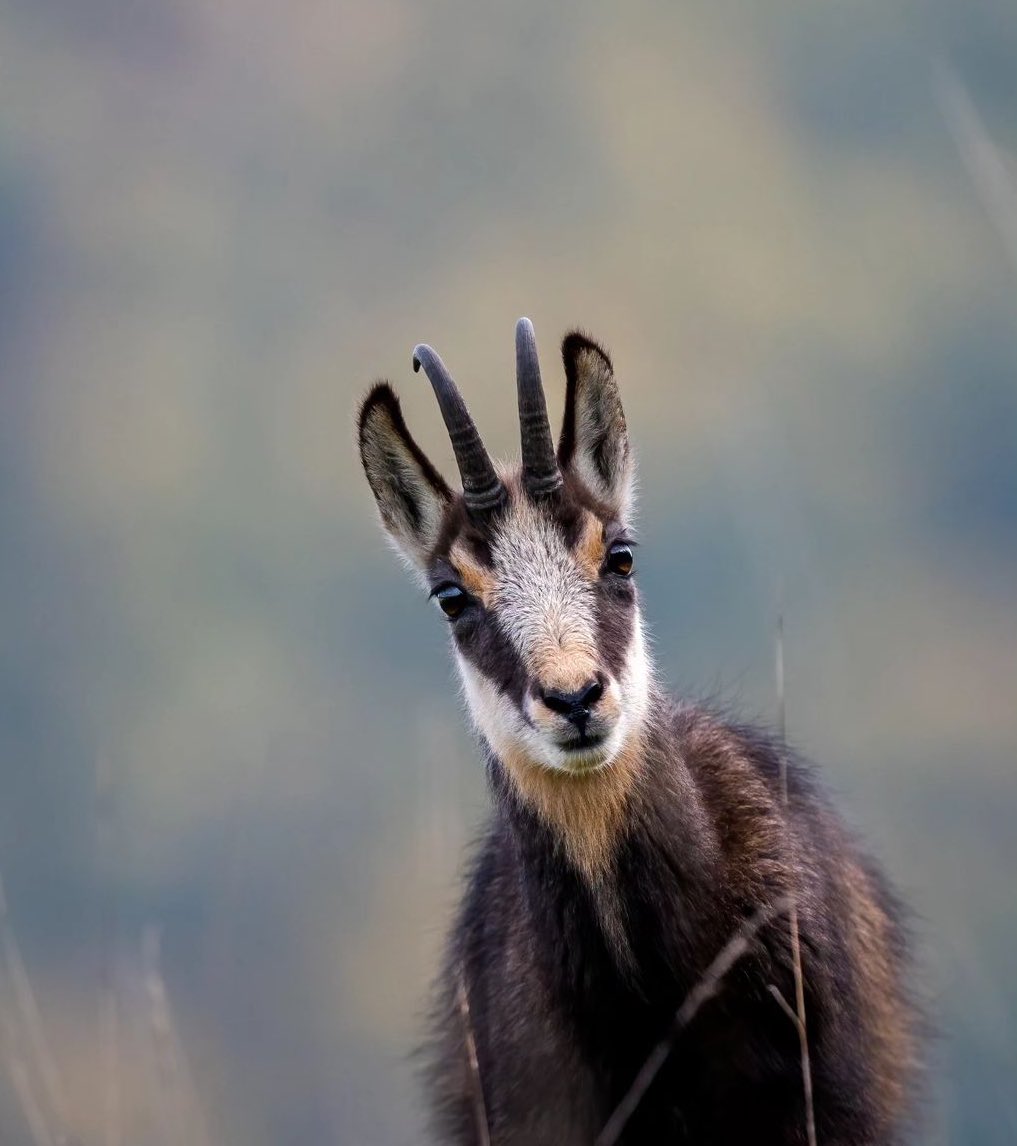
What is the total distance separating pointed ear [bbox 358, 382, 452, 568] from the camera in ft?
29.5

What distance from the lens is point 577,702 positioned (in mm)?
7723

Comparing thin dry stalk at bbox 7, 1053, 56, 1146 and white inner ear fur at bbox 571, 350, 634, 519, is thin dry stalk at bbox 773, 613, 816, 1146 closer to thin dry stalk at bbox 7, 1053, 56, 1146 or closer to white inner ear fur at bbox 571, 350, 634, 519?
white inner ear fur at bbox 571, 350, 634, 519

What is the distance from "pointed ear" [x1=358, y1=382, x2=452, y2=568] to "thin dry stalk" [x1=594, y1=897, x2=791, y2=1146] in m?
2.17

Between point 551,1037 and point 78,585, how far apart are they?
57.0 metres

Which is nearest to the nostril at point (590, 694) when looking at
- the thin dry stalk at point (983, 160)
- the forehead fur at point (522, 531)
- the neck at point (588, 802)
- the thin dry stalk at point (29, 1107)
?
the neck at point (588, 802)

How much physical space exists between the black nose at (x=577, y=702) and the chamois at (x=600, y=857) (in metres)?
0.16

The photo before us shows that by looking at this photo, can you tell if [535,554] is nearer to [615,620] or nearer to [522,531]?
[522,531]

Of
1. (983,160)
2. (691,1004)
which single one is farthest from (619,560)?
(983,160)

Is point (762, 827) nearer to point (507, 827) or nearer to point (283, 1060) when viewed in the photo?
point (507, 827)

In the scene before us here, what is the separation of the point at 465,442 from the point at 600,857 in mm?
1816

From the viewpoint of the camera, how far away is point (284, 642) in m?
53.8

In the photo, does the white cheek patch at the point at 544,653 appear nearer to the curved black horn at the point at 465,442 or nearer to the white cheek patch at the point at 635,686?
the white cheek patch at the point at 635,686

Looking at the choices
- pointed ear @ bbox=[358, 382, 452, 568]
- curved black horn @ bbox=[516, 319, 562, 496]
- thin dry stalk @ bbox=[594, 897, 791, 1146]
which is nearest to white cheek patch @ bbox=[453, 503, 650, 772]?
curved black horn @ bbox=[516, 319, 562, 496]

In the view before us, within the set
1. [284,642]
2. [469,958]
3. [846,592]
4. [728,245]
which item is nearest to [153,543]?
[284,642]
